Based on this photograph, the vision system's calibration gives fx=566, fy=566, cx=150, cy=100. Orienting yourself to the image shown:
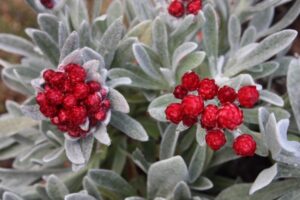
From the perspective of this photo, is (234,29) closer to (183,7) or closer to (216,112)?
(183,7)

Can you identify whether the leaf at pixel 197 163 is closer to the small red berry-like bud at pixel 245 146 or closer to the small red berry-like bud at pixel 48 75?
the small red berry-like bud at pixel 245 146

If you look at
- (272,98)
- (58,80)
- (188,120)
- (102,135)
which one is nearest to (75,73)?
(58,80)

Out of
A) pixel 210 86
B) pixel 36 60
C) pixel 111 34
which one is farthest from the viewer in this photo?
pixel 36 60

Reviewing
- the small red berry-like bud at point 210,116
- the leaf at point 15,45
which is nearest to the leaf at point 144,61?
the small red berry-like bud at point 210,116

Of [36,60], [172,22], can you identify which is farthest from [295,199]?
[36,60]

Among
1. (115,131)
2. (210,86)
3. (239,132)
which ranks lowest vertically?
(115,131)

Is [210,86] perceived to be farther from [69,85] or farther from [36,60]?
[36,60]
